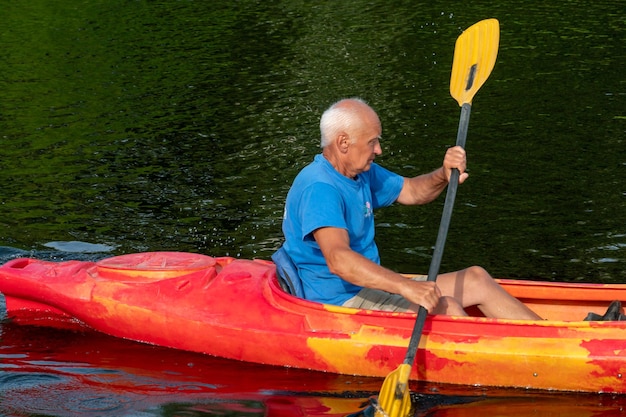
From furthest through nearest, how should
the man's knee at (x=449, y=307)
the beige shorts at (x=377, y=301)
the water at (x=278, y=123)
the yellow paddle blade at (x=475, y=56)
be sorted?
the water at (x=278, y=123) < the yellow paddle blade at (x=475, y=56) < the beige shorts at (x=377, y=301) < the man's knee at (x=449, y=307)

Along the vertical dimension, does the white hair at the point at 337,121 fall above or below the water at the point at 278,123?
below

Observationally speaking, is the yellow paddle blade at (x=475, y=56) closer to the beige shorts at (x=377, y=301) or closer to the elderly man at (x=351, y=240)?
the elderly man at (x=351, y=240)

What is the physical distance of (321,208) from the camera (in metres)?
5.27

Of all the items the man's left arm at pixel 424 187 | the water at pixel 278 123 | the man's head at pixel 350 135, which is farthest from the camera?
the water at pixel 278 123

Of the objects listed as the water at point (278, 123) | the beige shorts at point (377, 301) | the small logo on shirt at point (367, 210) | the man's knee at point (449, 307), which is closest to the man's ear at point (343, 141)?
the small logo on shirt at point (367, 210)

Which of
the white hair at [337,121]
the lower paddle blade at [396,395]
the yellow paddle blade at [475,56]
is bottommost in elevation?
the lower paddle blade at [396,395]

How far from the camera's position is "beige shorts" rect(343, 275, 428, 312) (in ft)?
18.5

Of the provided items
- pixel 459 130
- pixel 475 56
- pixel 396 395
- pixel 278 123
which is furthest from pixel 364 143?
pixel 278 123

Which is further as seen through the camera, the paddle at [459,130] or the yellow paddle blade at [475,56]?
the yellow paddle blade at [475,56]

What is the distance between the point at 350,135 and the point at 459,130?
0.74 metres

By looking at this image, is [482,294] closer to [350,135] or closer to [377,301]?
[377,301]

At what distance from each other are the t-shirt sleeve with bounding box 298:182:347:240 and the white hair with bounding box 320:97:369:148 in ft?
0.92

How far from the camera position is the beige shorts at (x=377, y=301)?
222 inches

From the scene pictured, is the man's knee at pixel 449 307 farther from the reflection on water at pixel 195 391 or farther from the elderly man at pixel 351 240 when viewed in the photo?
the reflection on water at pixel 195 391
